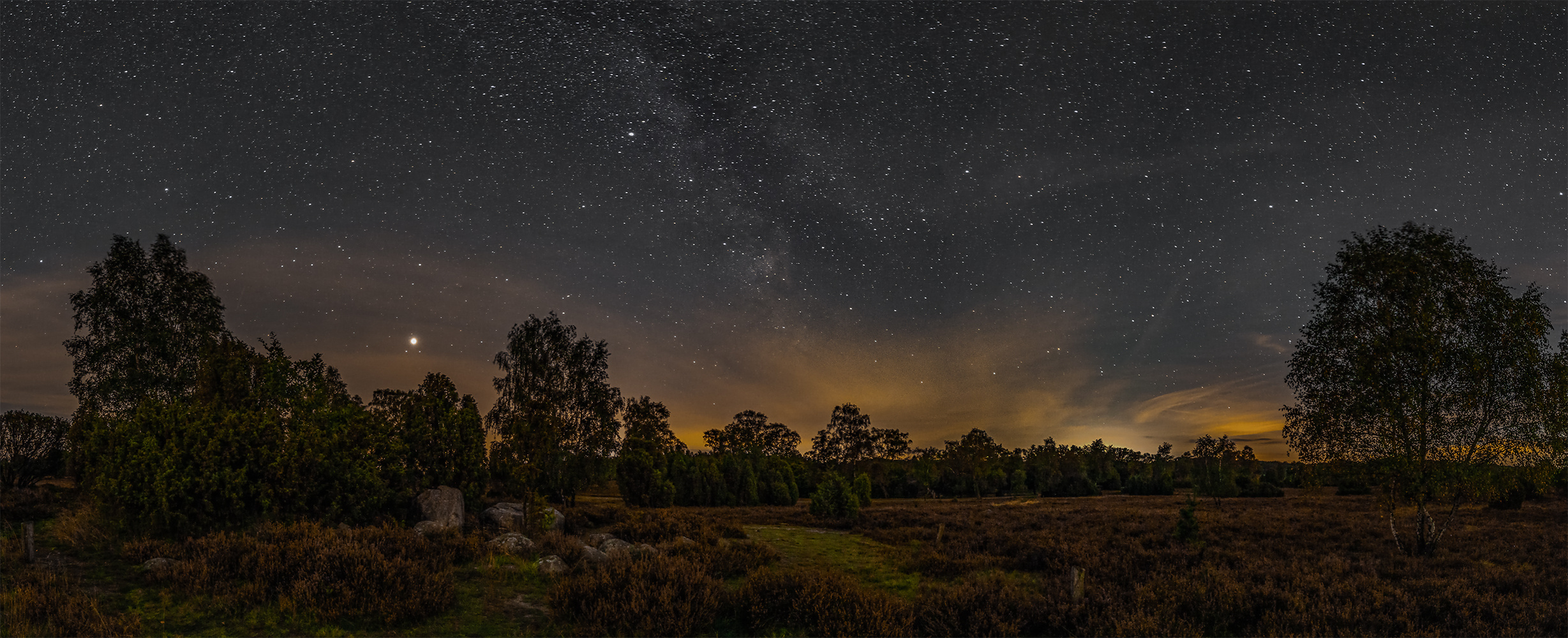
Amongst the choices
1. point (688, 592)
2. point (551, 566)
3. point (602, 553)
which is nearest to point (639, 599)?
point (688, 592)

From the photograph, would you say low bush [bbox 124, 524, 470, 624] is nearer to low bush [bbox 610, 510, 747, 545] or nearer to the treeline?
the treeline

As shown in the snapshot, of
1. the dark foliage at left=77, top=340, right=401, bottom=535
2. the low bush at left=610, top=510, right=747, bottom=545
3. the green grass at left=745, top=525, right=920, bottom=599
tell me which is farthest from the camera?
the low bush at left=610, top=510, right=747, bottom=545

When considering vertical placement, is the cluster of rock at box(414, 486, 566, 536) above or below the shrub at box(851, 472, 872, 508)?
above

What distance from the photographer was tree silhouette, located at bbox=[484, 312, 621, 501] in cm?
3103

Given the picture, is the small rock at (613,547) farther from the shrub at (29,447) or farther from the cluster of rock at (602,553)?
the shrub at (29,447)

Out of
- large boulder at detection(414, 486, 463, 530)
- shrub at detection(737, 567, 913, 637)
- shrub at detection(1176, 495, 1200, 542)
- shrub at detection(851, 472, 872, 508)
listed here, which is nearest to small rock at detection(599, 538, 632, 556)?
large boulder at detection(414, 486, 463, 530)

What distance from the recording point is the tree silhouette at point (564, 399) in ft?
102

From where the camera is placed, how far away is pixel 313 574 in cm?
1073

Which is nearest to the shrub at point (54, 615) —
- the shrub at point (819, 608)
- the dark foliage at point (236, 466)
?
the dark foliage at point (236, 466)

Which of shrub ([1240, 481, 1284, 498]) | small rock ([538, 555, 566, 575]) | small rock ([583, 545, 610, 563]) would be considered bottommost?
shrub ([1240, 481, 1284, 498])

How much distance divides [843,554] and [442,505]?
521 inches

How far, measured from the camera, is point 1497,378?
18.1 m

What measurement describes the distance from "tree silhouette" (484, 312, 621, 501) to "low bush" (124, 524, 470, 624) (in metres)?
12.9

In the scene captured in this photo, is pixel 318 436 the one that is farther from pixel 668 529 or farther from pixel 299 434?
pixel 668 529
